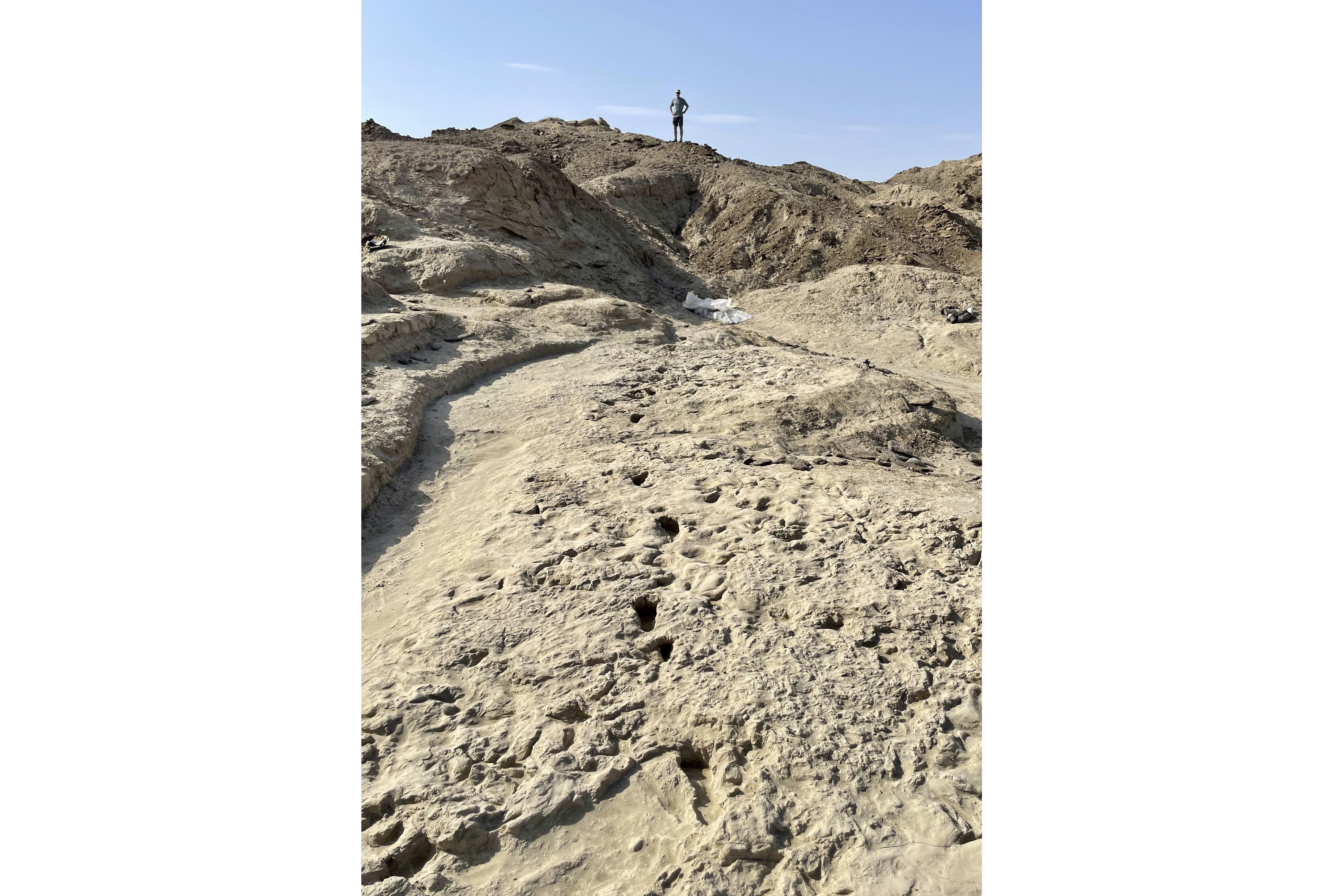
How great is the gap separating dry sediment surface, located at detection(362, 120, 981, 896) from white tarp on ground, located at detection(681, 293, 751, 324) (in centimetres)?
405

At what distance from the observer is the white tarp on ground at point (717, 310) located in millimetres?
11594

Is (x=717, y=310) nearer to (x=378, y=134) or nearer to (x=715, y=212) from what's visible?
(x=715, y=212)

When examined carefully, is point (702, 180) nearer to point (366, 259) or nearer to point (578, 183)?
point (578, 183)

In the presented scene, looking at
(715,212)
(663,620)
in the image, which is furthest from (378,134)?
(663,620)

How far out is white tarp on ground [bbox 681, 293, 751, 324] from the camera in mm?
11594

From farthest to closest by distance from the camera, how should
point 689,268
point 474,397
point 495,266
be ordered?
1. point 689,268
2. point 495,266
3. point 474,397

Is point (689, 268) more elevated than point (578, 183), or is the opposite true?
point (578, 183)

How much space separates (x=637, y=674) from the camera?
260 cm

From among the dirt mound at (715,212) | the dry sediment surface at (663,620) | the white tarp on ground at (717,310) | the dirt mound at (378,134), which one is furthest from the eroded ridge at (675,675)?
the dirt mound at (378,134)

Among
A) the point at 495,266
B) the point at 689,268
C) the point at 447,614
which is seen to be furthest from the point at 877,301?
the point at 447,614

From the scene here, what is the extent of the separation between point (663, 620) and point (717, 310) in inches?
374

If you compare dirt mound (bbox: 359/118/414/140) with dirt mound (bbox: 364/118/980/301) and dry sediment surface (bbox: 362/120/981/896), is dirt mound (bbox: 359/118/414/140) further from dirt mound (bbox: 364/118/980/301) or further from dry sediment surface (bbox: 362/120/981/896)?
dry sediment surface (bbox: 362/120/981/896)

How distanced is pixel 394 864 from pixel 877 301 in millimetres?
10396

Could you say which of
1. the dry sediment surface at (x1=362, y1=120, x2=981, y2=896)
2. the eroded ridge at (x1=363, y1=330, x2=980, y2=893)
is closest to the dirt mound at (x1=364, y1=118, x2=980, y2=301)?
the dry sediment surface at (x1=362, y1=120, x2=981, y2=896)
